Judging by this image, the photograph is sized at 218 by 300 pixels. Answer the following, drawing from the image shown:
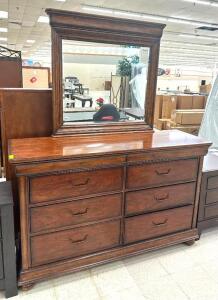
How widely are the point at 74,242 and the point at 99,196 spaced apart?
14.4 inches

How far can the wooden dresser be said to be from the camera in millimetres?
1675

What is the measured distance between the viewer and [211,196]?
93.2 inches

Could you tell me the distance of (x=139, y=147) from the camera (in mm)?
1880

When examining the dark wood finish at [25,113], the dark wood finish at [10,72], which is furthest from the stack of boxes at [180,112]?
the dark wood finish at [25,113]

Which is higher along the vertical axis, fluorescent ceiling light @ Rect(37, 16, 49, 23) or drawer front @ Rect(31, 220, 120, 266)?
fluorescent ceiling light @ Rect(37, 16, 49, 23)

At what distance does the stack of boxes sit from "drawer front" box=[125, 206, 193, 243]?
338 cm

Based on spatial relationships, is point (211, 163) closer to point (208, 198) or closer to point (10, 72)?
point (208, 198)

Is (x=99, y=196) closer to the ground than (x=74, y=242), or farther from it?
farther from it

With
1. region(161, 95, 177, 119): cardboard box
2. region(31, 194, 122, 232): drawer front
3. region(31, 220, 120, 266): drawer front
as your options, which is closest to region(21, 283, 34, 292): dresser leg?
region(31, 220, 120, 266): drawer front

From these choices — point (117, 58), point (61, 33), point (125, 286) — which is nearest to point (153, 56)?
point (117, 58)

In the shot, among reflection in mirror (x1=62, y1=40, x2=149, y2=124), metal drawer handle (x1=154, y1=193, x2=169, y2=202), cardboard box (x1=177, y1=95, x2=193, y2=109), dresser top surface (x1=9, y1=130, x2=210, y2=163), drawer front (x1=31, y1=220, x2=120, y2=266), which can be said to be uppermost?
reflection in mirror (x1=62, y1=40, x2=149, y2=124)

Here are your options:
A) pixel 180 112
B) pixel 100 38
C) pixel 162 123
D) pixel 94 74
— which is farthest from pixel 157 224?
pixel 162 123

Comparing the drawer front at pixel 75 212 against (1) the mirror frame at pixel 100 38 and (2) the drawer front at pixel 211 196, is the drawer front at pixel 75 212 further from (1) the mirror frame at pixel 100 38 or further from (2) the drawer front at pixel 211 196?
(2) the drawer front at pixel 211 196

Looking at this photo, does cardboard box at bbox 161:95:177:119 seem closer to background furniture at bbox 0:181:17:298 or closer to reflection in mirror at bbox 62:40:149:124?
reflection in mirror at bbox 62:40:149:124
